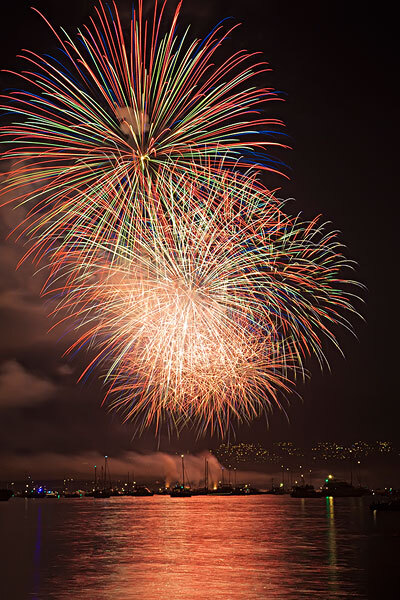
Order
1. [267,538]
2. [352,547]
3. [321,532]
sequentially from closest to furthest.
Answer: [352,547] < [267,538] < [321,532]

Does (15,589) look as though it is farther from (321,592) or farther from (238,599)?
(321,592)

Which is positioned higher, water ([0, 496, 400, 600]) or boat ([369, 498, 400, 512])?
water ([0, 496, 400, 600])

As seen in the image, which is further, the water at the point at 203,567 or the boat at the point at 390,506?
the boat at the point at 390,506

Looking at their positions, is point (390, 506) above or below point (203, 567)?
below

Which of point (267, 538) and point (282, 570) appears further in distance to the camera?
point (267, 538)

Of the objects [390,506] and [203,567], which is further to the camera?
[390,506]

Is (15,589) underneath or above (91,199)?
underneath

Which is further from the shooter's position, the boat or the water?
the boat

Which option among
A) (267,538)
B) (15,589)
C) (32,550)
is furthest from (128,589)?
(267,538)

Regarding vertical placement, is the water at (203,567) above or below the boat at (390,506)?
above

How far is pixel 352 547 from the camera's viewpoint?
44625 millimetres

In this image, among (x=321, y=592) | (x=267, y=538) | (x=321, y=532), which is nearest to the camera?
(x=321, y=592)

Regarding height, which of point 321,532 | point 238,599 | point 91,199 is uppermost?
point 91,199

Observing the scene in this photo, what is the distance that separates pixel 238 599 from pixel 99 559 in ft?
57.5
